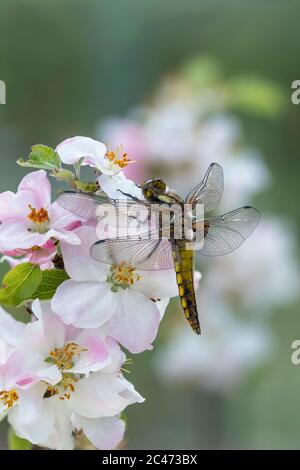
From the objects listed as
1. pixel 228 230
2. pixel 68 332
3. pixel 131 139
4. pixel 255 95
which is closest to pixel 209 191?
pixel 228 230

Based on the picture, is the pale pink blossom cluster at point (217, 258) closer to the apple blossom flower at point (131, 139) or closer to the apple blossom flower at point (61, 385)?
the apple blossom flower at point (131, 139)

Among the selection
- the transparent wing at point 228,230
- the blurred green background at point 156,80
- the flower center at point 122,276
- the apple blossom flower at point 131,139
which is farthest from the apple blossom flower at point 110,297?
the blurred green background at point 156,80

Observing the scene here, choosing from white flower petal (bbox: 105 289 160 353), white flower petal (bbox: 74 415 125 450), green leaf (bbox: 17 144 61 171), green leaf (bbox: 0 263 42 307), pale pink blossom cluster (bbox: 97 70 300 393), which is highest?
pale pink blossom cluster (bbox: 97 70 300 393)

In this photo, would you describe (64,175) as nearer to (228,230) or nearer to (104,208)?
(104,208)

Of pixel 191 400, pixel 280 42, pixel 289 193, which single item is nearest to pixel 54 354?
pixel 191 400

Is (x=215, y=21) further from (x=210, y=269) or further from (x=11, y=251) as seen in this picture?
(x=11, y=251)

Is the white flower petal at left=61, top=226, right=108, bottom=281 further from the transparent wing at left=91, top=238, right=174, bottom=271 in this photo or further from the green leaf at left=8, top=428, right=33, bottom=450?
the green leaf at left=8, top=428, right=33, bottom=450

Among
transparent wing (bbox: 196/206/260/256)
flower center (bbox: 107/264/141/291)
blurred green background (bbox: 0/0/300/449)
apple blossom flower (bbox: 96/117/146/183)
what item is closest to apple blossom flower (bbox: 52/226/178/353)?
flower center (bbox: 107/264/141/291)
